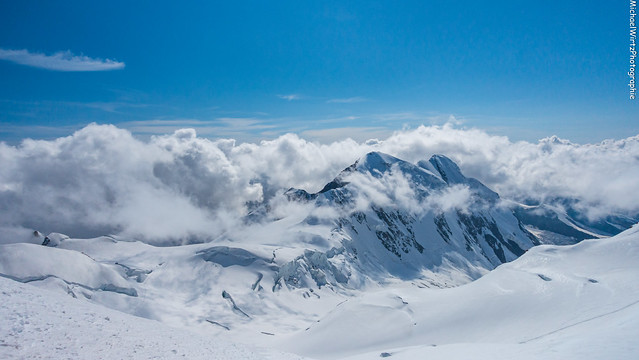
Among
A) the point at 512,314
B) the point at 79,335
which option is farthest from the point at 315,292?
the point at 79,335

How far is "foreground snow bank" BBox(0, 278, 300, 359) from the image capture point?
21.0 meters

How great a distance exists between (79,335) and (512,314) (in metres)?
48.0

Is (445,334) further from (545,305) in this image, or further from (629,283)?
(629,283)

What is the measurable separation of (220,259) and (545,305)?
108 meters

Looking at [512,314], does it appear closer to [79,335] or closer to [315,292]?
[79,335]

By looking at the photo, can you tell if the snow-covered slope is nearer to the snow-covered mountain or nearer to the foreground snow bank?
the snow-covered mountain

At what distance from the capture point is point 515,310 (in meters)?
47.4

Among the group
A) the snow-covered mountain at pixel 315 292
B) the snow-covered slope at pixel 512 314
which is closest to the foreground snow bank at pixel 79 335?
the snow-covered mountain at pixel 315 292

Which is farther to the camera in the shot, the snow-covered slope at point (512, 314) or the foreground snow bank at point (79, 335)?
the snow-covered slope at point (512, 314)

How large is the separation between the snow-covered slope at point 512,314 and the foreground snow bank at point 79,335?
2105cm

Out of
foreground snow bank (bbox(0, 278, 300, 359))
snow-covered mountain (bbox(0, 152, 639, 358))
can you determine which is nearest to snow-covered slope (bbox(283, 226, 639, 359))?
snow-covered mountain (bbox(0, 152, 639, 358))

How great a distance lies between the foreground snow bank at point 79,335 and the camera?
21.0 metres

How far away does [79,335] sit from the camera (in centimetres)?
2372

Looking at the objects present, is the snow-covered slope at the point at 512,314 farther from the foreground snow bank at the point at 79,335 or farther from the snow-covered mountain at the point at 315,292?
the foreground snow bank at the point at 79,335
